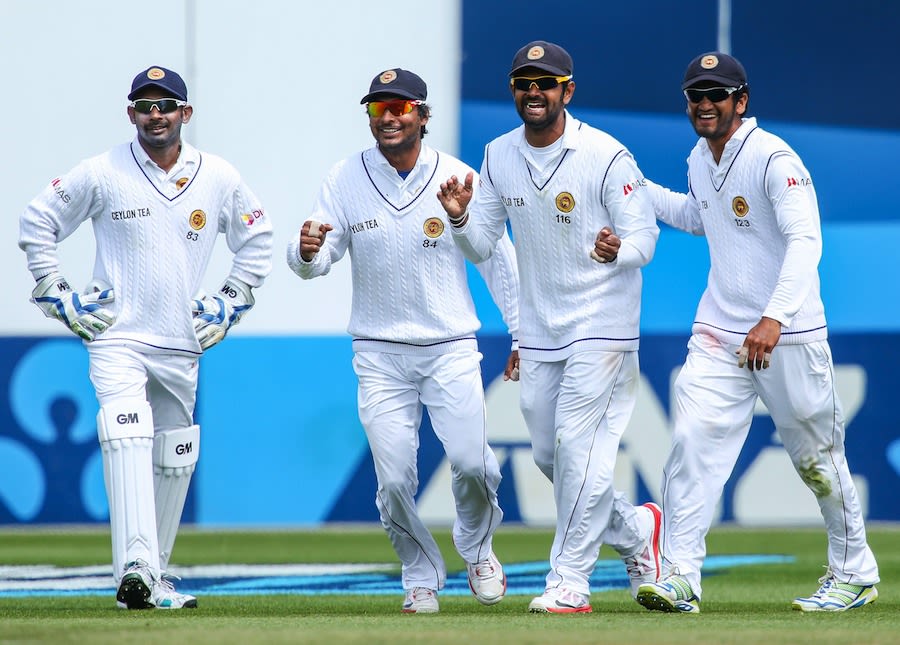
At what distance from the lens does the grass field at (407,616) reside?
4.72 m

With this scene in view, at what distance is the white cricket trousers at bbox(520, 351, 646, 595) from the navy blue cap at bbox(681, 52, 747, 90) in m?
1.06

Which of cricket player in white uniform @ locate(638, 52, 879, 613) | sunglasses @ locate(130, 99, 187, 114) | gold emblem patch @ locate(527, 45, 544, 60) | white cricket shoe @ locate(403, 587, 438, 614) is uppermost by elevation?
gold emblem patch @ locate(527, 45, 544, 60)

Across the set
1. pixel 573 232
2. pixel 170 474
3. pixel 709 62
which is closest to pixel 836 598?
pixel 573 232

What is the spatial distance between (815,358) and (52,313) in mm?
2938

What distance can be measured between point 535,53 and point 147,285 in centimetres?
177

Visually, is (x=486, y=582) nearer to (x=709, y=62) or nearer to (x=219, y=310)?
(x=219, y=310)

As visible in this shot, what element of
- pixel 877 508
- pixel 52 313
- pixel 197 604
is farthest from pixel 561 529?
pixel 877 508

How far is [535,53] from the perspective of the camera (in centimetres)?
602

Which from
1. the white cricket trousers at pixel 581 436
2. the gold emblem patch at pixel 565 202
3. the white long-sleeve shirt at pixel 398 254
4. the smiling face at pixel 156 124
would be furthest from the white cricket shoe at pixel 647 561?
the smiling face at pixel 156 124

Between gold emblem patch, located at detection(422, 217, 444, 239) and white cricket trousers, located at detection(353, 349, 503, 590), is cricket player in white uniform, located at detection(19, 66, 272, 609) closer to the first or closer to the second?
white cricket trousers, located at detection(353, 349, 503, 590)

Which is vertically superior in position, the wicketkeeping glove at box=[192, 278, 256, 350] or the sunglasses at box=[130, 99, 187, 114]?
the sunglasses at box=[130, 99, 187, 114]

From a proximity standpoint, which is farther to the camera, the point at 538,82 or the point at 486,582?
the point at 486,582

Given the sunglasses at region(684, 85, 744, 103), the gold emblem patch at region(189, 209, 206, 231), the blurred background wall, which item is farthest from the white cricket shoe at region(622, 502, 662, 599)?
the blurred background wall

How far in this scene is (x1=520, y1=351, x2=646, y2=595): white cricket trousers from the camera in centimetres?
596
